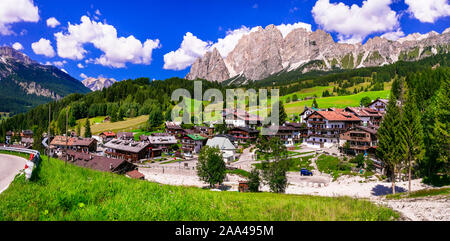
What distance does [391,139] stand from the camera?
99.1ft

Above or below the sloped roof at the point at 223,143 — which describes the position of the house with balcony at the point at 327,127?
above

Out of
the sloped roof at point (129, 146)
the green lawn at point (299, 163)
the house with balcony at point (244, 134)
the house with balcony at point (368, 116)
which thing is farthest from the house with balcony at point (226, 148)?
the house with balcony at point (368, 116)

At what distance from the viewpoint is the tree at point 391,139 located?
29781 mm

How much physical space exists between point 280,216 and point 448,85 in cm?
3679

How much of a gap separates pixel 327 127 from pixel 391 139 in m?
45.2

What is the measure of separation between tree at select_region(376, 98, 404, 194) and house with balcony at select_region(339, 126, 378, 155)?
92.2 feet

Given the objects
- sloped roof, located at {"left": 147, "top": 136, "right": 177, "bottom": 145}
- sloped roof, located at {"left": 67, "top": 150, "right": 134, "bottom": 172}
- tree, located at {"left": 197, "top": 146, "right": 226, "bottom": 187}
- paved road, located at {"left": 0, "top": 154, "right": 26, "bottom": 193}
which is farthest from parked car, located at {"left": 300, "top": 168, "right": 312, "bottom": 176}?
sloped roof, located at {"left": 147, "top": 136, "right": 177, "bottom": 145}

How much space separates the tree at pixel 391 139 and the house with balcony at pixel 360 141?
92.2 ft

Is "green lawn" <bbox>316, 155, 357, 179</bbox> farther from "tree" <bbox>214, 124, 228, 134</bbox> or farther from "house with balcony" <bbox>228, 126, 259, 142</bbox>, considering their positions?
"tree" <bbox>214, 124, 228, 134</bbox>

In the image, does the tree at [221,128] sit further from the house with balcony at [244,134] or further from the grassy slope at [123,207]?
the grassy slope at [123,207]

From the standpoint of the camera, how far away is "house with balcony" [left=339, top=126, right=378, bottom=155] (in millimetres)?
57062

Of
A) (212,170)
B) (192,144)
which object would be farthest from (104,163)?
(192,144)

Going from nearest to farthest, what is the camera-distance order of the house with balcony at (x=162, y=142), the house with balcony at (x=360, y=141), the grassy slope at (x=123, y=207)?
the grassy slope at (x=123, y=207) → the house with balcony at (x=360, y=141) → the house with balcony at (x=162, y=142)
